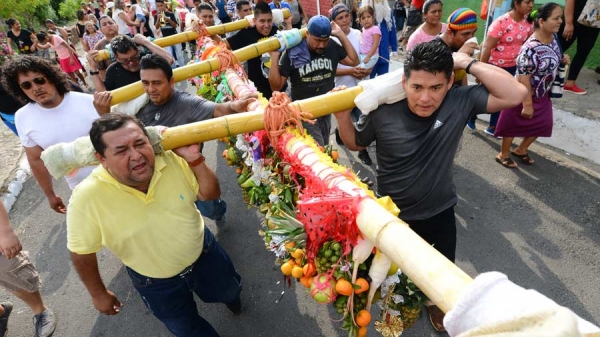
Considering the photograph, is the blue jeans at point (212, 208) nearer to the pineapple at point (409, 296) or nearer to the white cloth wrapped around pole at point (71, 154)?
the white cloth wrapped around pole at point (71, 154)

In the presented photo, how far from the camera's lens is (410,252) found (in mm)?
1162

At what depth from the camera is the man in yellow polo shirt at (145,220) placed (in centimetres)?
199

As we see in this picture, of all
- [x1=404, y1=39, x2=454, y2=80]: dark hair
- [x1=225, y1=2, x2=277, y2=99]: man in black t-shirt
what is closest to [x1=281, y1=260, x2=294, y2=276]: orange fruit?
[x1=404, y1=39, x2=454, y2=80]: dark hair

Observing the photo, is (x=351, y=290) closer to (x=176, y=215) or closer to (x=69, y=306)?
(x=176, y=215)

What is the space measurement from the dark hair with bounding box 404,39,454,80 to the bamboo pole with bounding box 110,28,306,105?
6.22ft

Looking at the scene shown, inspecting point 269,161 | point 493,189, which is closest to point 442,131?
point 269,161

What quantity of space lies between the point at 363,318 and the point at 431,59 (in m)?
1.36

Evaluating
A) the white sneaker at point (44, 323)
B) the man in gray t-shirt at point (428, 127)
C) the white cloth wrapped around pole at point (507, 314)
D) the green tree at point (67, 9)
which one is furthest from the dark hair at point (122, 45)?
the green tree at point (67, 9)

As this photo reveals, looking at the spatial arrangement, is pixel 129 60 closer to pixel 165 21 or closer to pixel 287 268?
pixel 287 268

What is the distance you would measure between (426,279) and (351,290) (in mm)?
571

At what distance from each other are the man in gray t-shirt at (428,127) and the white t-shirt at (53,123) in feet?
7.60

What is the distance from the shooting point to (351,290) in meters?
1.60

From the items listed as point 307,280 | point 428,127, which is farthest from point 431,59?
point 307,280

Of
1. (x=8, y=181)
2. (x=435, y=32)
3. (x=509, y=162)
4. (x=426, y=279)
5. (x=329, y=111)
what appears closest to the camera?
(x=426, y=279)
